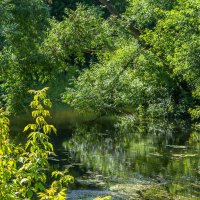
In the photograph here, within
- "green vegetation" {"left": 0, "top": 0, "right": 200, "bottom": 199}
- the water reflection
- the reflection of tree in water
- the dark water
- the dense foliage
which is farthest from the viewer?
the dense foliage

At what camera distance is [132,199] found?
1291 centimetres

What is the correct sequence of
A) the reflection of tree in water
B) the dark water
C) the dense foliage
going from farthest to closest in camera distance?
the dense foliage → the reflection of tree in water → the dark water

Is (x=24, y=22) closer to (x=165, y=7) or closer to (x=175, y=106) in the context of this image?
(x=165, y=7)

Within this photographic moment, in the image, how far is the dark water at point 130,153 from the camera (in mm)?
14844

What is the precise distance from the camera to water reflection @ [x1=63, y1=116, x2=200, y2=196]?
15273 mm

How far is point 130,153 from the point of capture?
19172 mm

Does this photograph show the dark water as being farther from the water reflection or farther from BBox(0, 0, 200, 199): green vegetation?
BBox(0, 0, 200, 199): green vegetation

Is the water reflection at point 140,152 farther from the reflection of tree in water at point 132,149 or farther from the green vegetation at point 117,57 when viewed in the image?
the green vegetation at point 117,57

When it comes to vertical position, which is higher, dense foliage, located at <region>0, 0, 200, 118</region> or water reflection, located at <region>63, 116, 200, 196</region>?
dense foliage, located at <region>0, 0, 200, 118</region>

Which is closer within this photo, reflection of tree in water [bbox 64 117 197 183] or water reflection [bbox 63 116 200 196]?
water reflection [bbox 63 116 200 196]

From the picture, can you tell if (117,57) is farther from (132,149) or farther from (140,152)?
(140,152)

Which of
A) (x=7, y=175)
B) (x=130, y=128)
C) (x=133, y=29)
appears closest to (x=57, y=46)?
(x=133, y=29)

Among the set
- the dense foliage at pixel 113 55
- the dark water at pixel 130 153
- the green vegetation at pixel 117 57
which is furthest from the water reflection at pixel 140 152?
the dense foliage at pixel 113 55

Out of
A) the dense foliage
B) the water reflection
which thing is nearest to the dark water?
the water reflection
